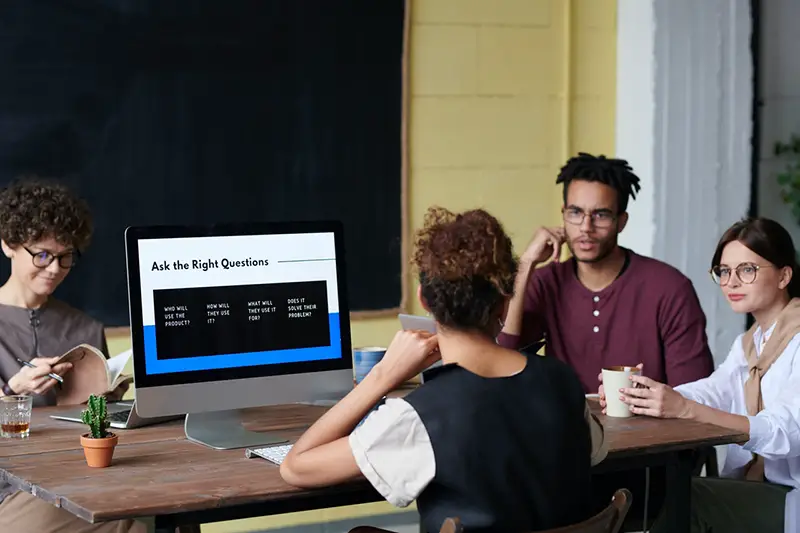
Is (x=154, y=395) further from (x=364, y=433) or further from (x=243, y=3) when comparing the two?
(x=243, y=3)

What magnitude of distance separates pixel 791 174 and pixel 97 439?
10.5 feet

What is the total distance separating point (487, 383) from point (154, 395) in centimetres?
83

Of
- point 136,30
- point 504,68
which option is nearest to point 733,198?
point 504,68

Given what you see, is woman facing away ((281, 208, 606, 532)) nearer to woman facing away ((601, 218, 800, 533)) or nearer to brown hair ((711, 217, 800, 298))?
woman facing away ((601, 218, 800, 533))

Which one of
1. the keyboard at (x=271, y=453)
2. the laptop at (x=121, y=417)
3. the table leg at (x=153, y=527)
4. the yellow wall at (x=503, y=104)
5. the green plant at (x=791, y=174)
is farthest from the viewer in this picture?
the green plant at (x=791, y=174)

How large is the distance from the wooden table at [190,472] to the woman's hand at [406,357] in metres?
0.19

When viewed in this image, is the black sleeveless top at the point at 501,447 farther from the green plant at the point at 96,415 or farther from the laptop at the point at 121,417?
the laptop at the point at 121,417

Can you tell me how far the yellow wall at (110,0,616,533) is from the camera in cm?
415

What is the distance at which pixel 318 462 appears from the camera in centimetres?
196

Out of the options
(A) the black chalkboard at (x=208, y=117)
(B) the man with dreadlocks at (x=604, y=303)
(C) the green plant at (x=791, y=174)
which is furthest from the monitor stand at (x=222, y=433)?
(C) the green plant at (x=791, y=174)

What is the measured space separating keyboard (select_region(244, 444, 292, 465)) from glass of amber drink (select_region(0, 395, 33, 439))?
1.61 ft

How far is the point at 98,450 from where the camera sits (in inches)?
84.7

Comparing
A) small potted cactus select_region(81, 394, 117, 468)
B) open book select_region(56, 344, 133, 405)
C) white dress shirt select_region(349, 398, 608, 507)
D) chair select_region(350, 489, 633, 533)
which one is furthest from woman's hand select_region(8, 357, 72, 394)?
chair select_region(350, 489, 633, 533)

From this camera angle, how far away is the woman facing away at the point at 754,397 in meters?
2.58
